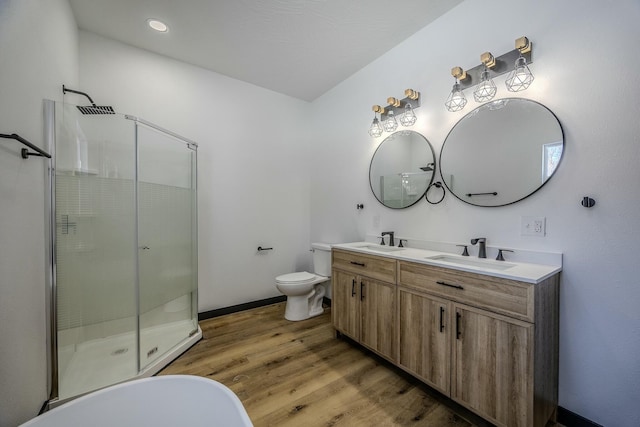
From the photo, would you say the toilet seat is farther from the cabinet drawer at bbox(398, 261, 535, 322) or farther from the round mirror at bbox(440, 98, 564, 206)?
the round mirror at bbox(440, 98, 564, 206)

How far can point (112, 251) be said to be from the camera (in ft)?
6.49

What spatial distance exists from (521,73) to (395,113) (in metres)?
1.01

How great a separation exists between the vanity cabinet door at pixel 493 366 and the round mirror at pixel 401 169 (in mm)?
1087

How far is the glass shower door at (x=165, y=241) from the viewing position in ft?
6.75

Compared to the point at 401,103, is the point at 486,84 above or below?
below

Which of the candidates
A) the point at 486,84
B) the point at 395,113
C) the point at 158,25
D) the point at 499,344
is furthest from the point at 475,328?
the point at 158,25

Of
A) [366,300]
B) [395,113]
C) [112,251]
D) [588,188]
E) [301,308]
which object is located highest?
[395,113]

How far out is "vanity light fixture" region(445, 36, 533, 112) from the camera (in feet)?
4.87

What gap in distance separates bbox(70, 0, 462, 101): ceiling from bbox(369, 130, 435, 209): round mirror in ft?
2.91

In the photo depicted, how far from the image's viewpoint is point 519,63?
4.81 ft

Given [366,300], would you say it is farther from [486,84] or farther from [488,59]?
[488,59]

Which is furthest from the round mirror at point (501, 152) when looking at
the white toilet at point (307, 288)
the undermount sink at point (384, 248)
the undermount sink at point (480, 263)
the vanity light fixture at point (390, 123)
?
the white toilet at point (307, 288)

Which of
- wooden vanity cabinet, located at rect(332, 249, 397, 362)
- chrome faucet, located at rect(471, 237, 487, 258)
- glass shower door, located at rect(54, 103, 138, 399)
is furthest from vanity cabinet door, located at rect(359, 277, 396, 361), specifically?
Result: glass shower door, located at rect(54, 103, 138, 399)

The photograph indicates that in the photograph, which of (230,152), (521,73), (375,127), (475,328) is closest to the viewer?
(475,328)
